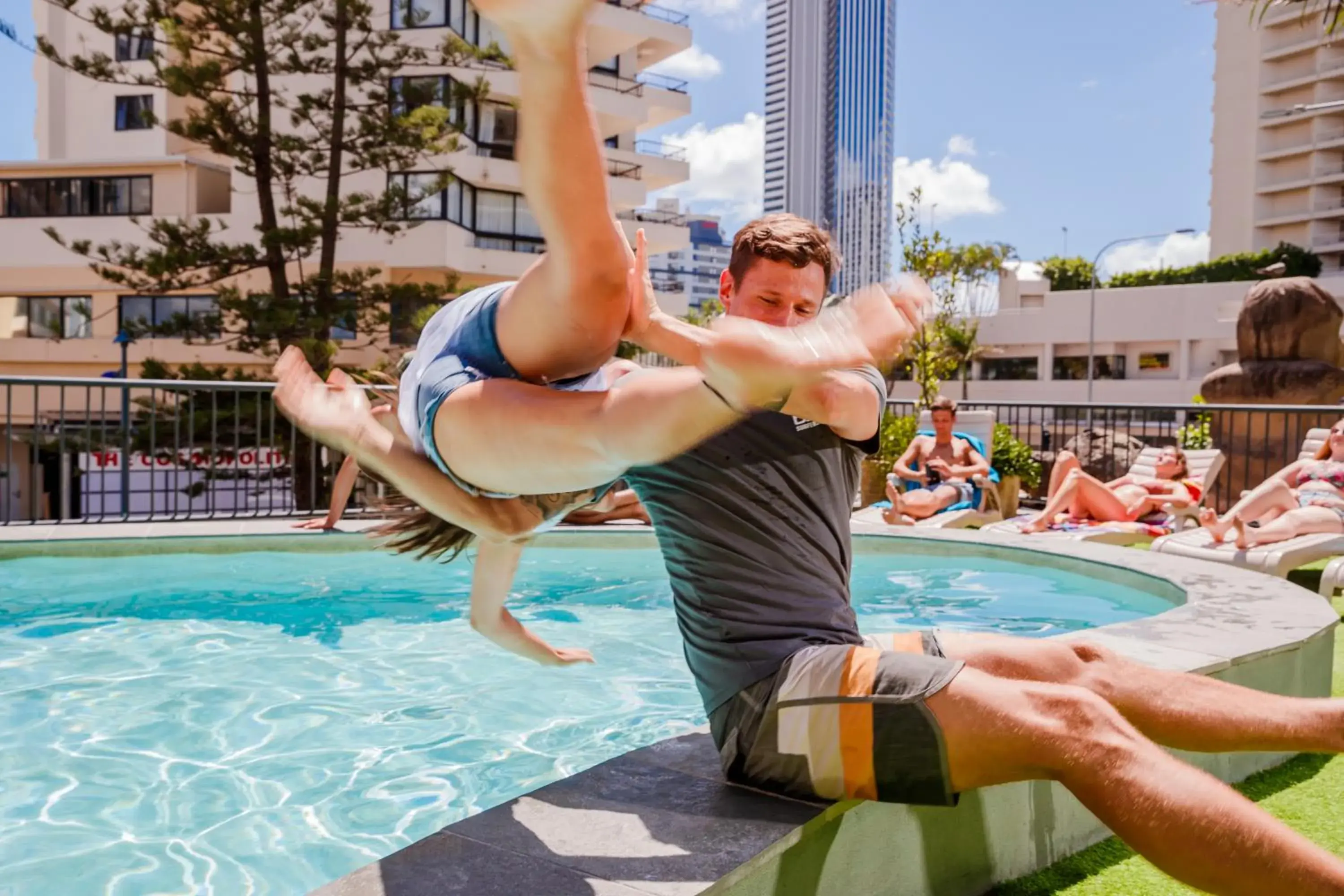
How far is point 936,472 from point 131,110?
31.2m

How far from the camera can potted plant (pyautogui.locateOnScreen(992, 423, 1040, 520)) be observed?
10734 mm

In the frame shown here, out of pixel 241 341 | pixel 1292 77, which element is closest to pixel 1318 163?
pixel 1292 77

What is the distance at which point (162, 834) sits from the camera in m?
2.87

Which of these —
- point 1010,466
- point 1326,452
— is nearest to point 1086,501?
point 1010,466

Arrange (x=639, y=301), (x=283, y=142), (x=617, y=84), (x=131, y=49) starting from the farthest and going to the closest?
(x=617, y=84), (x=131, y=49), (x=283, y=142), (x=639, y=301)

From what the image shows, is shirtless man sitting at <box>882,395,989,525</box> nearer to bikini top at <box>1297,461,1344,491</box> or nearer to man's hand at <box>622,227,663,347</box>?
bikini top at <box>1297,461,1344,491</box>

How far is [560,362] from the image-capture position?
196 cm

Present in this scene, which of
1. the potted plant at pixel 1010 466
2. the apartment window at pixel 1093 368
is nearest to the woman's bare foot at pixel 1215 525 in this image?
the potted plant at pixel 1010 466

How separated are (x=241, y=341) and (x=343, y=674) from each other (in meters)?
16.2

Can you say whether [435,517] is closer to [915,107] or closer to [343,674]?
[343,674]

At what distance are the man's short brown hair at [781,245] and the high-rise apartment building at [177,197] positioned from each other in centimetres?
2473

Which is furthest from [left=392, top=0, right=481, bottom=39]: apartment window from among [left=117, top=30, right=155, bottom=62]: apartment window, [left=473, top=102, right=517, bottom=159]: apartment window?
[left=117, top=30, right=155, bottom=62]: apartment window

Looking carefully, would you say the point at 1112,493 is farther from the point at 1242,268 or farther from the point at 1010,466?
the point at 1242,268

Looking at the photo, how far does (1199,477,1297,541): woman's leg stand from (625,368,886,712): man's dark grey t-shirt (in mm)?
5615
